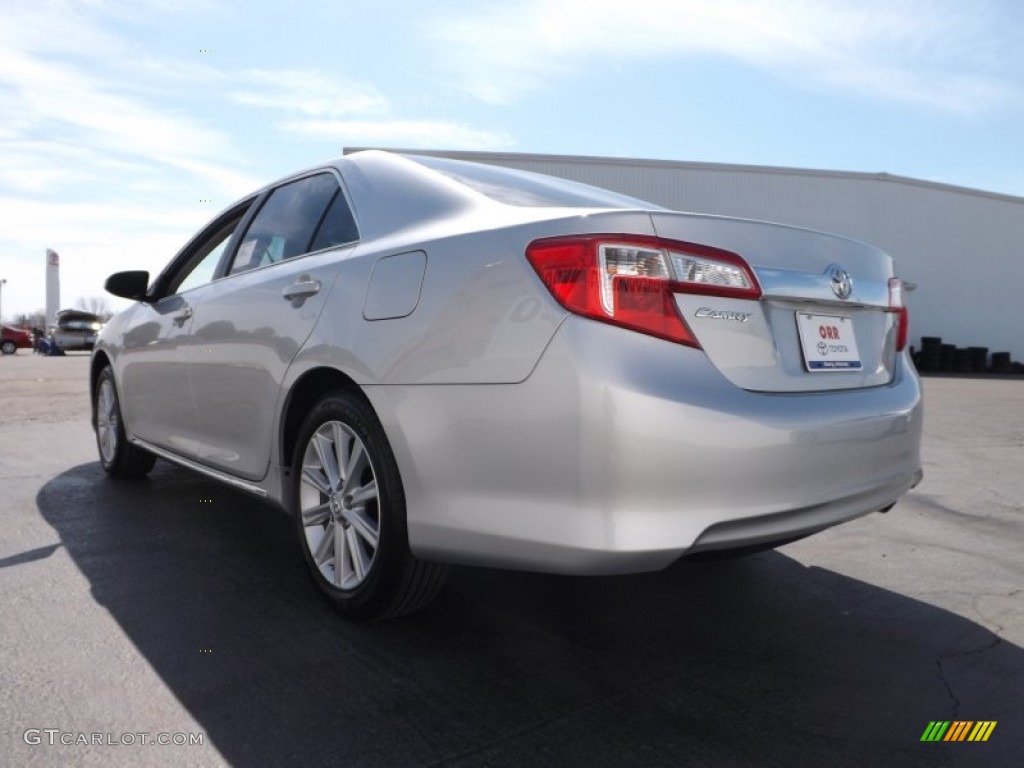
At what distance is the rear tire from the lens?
488cm

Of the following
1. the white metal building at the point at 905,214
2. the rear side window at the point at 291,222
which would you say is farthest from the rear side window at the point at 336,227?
the white metal building at the point at 905,214

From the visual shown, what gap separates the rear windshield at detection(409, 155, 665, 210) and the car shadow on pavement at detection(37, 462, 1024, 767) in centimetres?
135

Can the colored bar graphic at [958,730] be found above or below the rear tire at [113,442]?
above

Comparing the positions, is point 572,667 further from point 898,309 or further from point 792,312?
point 898,309

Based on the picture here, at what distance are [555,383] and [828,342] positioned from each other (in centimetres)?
89

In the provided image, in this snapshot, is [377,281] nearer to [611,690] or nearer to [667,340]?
[667,340]

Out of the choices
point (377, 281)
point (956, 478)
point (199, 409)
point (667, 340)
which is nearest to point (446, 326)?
point (377, 281)

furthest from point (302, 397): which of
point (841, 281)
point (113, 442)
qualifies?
point (113, 442)

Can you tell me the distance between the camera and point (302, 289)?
114 inches

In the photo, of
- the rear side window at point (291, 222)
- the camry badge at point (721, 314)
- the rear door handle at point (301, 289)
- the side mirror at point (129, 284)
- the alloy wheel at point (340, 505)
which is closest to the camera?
the camry badge at point (721, 314)

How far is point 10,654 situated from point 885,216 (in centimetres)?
2753

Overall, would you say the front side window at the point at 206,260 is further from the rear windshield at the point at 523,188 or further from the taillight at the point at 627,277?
the taillight at the point at 627,277

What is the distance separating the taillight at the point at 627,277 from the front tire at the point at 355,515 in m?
0.77

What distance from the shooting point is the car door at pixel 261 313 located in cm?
292
